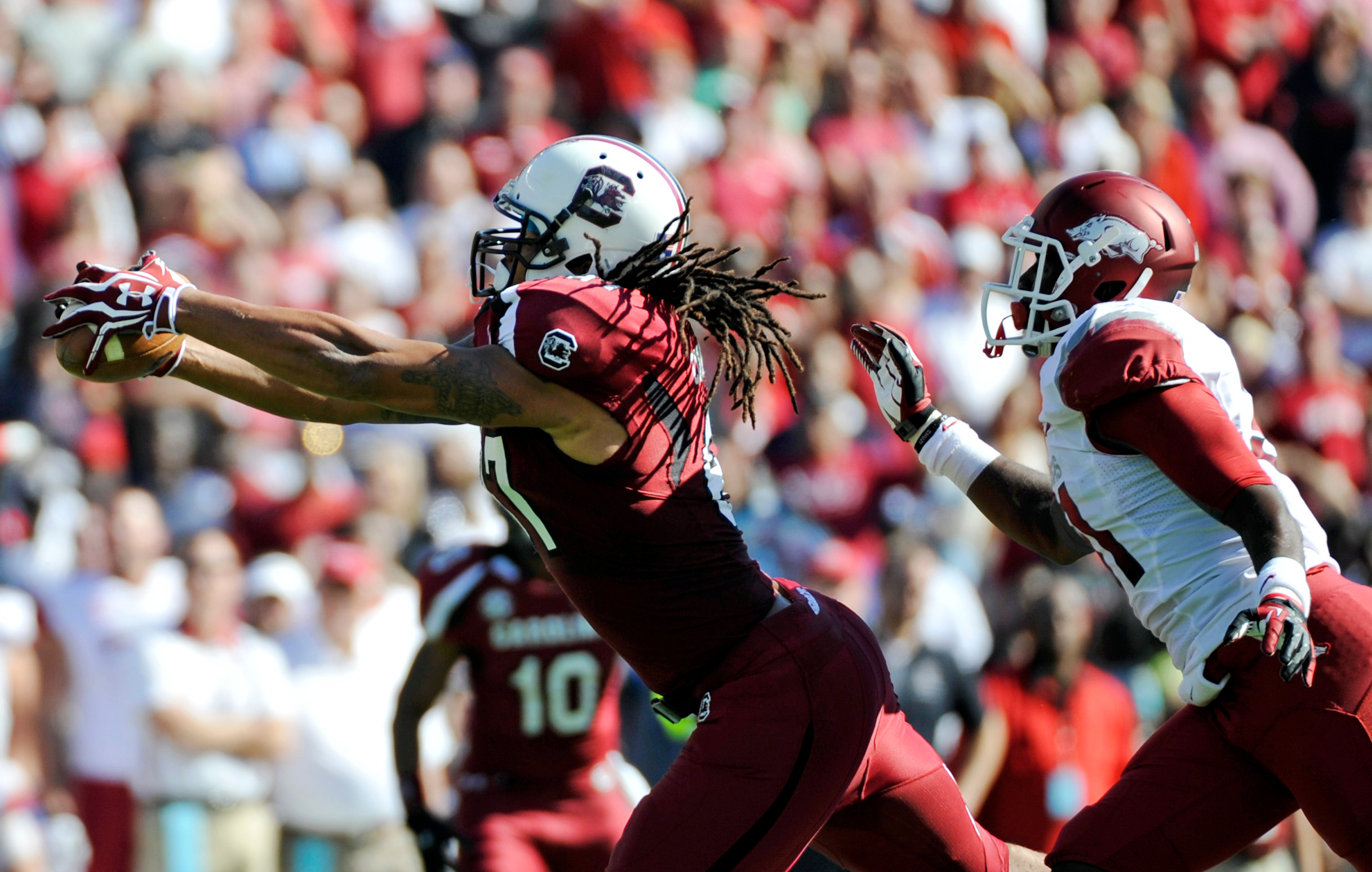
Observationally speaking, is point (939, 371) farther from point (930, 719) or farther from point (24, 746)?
point (24, 746)

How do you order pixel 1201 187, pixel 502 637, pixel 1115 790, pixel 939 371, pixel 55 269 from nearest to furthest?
pixel 1115 790, pixel 502 637, pixel 55 269, pixel 939 371, pixel 1201 187

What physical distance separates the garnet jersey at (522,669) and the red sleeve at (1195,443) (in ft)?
7.57

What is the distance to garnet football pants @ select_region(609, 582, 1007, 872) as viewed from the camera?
3.44 meters

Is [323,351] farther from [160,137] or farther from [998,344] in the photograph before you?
[160,137]

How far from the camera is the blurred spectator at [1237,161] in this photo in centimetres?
1023

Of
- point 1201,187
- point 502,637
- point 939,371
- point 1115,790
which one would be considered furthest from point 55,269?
point 1201,187

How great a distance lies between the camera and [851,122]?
10008 mm

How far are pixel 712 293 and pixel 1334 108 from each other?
8.28 metres

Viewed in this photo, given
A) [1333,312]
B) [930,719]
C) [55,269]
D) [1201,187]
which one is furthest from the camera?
[1201,187]

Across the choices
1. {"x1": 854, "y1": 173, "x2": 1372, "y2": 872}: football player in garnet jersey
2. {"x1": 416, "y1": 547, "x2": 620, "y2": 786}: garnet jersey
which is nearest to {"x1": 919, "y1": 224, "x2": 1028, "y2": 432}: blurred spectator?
{"x1": 416, "y1": 547, "x2": 620, "y2": 786}: garnet jersey

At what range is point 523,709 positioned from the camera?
5297mm

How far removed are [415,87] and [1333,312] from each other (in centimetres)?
518

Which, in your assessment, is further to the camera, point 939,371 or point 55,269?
point 939,371

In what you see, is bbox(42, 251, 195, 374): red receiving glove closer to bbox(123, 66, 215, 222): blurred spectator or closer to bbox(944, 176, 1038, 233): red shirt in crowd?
bbox(123, 66, 215, 222): blurred spectator
